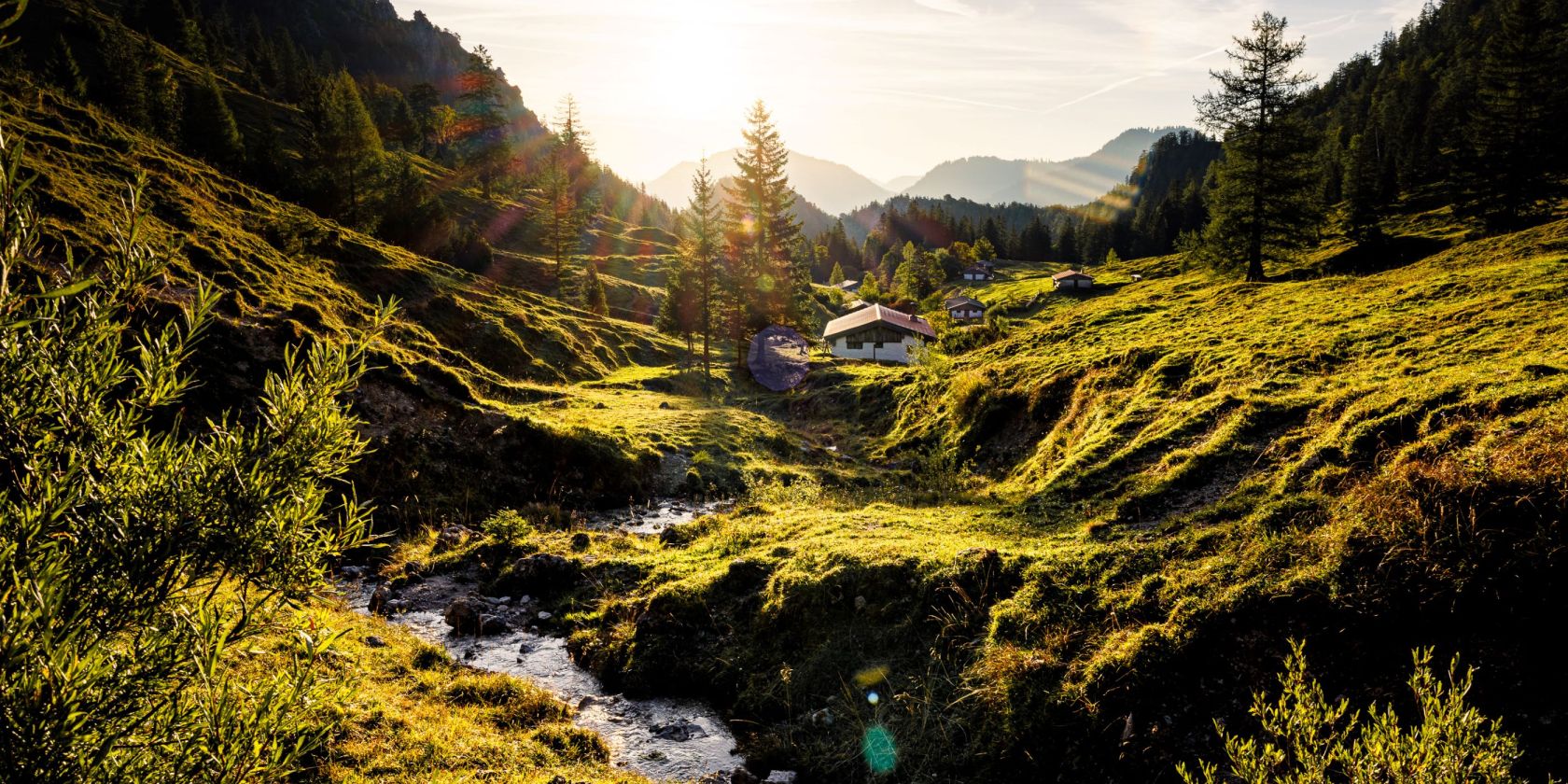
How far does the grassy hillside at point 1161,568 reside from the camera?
312 inches

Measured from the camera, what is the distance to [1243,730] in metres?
7.69

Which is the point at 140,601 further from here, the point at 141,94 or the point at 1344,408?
the point at 141,94

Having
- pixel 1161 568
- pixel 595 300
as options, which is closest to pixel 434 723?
pixel 1161 568

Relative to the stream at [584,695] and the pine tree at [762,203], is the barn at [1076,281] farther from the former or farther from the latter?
the stream at [584,695]

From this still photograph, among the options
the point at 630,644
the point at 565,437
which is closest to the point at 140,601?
the point at 630,644

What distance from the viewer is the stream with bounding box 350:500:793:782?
10.2m

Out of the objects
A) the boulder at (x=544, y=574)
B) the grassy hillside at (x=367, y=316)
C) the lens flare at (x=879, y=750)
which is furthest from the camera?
the grassy hillside at (x=367, y=316)

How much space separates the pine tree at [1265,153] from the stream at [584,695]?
48412 millimetres

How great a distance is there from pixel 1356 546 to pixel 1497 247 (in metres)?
36.1

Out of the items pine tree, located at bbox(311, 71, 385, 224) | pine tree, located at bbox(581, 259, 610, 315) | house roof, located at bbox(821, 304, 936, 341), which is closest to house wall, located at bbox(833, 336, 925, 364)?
house roof, located at bbox(821, 304, 936, 341)

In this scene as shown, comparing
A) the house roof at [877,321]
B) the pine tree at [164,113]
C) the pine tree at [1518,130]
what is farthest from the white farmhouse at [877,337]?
the pine tree at [164,113]

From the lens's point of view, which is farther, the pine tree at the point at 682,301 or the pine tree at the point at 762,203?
the pine tree at the point at 762,203

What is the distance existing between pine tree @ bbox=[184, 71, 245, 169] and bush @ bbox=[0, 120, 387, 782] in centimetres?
6684

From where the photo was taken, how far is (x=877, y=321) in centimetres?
7131
